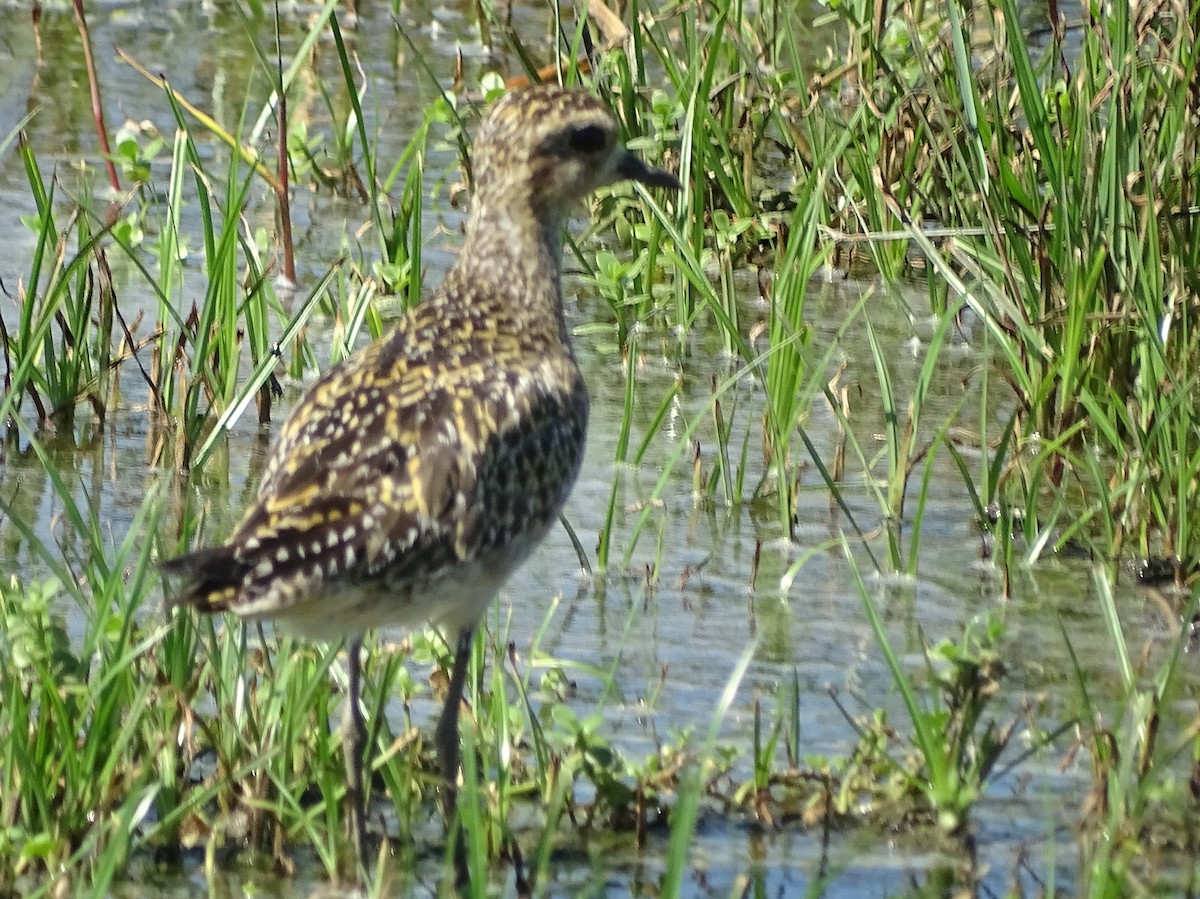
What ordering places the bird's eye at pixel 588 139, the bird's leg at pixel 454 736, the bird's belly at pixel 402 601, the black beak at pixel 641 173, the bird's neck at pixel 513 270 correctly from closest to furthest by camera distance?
the bird's belly at pixel 402 601 → the bird's leg at pixel 454 736 → the bird's neck at pixel 513 270 → the bird's eye at pixel 588 139 → the black beak at pixel 641 173

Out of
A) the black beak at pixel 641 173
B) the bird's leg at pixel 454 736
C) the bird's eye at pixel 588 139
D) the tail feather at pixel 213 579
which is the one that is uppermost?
the bird's eye at pixel 588 139

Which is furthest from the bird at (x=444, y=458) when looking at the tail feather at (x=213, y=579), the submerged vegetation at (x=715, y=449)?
the submerged vegetation at (x=715, y=449)

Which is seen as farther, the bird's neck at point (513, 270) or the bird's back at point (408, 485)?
the bird's neck at point (513, 270)

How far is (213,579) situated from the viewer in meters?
4.20

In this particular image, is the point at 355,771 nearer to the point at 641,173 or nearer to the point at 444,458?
the point at 444,458

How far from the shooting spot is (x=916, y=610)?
613 cm

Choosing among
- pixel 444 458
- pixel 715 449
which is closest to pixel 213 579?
pixel 444 458

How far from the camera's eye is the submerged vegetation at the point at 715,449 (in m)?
4.59

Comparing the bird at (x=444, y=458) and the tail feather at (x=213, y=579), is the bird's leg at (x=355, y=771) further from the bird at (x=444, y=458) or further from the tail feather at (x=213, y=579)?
the tail feather at (x=213, y=579)

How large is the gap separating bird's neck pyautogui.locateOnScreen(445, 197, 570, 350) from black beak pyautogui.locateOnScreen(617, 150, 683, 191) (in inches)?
14.9

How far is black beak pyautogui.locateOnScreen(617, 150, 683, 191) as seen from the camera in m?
6.00

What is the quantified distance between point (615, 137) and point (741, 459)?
1168 millimetres

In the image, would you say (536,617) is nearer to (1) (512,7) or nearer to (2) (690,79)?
(2) (690,79)

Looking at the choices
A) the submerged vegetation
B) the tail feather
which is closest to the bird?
the tail feather
